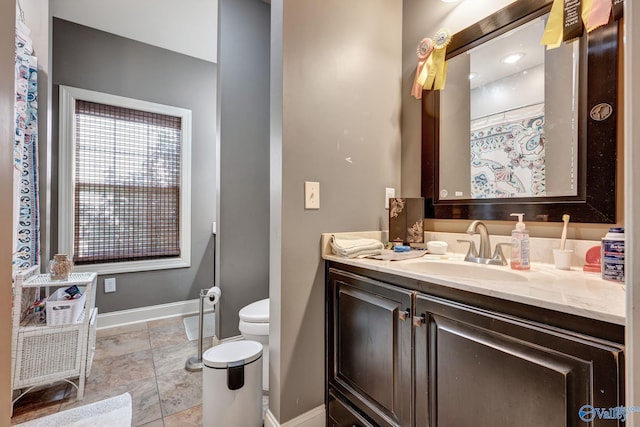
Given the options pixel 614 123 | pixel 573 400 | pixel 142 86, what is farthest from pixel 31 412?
pixel 614 123

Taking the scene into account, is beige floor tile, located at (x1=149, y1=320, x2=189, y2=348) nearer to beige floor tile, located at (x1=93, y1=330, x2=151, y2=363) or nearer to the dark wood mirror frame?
beige floor tile, located at (x1=93, y1=330, x2=151, y2=363)

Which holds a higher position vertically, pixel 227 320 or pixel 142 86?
pixel 142 86

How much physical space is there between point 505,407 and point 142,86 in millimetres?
3592

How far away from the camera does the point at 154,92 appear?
9.45 ft

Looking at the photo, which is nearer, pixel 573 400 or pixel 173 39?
pixel 573 400

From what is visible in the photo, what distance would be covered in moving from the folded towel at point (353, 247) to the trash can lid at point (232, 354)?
655mm

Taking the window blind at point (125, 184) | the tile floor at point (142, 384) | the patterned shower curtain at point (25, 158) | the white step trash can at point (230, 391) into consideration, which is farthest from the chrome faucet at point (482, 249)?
the window blind at point (125, 184)

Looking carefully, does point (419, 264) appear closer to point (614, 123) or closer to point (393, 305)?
point (393, 305)

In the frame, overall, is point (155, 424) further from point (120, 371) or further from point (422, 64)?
point (422, 64)

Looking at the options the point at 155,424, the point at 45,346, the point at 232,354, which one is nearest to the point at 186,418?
the point at 155,424

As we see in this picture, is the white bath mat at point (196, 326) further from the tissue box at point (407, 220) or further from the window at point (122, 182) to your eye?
the tissue box at point (407, 220)

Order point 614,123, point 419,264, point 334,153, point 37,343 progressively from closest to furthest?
point 614,123
point 419,264
point 334,153
point 37,343

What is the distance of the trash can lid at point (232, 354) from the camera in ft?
4.24

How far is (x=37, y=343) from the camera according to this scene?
5.17 feet
